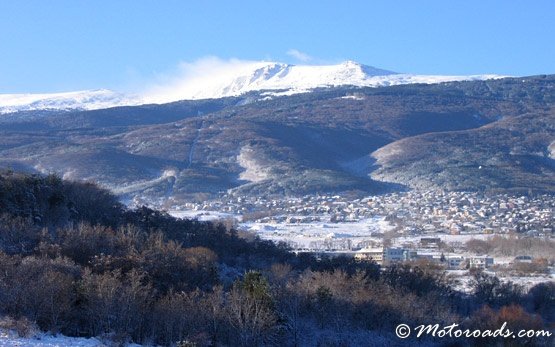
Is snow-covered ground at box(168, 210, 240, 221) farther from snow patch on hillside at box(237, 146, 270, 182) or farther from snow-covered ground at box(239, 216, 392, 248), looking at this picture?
snow patch on hillside at box(237, 146, 270, 182)

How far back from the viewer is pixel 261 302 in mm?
23594

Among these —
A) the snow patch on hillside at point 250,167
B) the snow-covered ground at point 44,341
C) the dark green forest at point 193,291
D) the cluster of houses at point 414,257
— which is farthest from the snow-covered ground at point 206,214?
the snow-covered ground at point 44,341

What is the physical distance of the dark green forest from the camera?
21859 millimetres

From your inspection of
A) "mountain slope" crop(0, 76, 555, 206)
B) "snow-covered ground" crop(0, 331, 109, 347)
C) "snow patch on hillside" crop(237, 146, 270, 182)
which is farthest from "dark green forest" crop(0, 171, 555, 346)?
"snow patch on hillside" crop(237, 146, 270, 182)

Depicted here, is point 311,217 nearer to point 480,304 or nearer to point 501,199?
point 501,199

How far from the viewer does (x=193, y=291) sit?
2553 cm

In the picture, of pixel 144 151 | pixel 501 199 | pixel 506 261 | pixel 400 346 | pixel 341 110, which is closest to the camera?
pixel 400 346

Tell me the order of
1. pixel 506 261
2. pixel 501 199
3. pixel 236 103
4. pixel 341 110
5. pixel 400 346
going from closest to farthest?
pixel 400 346
pixel 506 261
pixel 501 199
pixel 341 110
pixel 236 103

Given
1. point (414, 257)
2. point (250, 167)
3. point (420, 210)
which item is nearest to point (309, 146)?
point (250, 167)

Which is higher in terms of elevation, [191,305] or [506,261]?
[191,305]

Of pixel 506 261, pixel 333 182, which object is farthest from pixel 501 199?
pixel 506 261

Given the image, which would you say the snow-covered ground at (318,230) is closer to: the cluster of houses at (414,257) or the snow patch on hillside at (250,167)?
the cluster of houses at (414,257)

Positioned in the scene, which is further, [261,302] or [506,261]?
[506,261]

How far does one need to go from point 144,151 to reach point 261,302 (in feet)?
248
